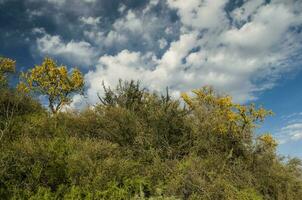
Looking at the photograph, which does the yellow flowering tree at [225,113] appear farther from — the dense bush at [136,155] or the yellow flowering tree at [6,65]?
the yellow flowering tree at [6,65]

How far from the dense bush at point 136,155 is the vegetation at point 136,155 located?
0.11ft

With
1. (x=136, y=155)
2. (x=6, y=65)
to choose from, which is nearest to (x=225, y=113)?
(x=136, y=155)

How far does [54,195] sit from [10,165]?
74.1 inches

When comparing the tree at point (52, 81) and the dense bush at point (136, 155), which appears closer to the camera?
the dense bush at point (136, 155)

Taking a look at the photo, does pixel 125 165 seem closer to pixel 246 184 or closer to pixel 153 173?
pixel 153 173

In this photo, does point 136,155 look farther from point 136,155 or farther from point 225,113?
point 225,113

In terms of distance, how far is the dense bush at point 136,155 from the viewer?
1312 cm

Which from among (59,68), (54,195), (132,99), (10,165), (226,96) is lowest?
(54,195)

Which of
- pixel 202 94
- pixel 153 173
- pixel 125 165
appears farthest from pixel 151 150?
pixel 202 94

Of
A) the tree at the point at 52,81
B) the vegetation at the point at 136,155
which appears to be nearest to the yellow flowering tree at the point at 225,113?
the vegetation at the point at 136,155

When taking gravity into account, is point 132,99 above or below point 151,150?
above

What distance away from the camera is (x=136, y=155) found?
17.2 meters

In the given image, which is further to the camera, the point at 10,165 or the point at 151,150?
the point at 151,150

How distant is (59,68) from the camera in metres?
37.5
